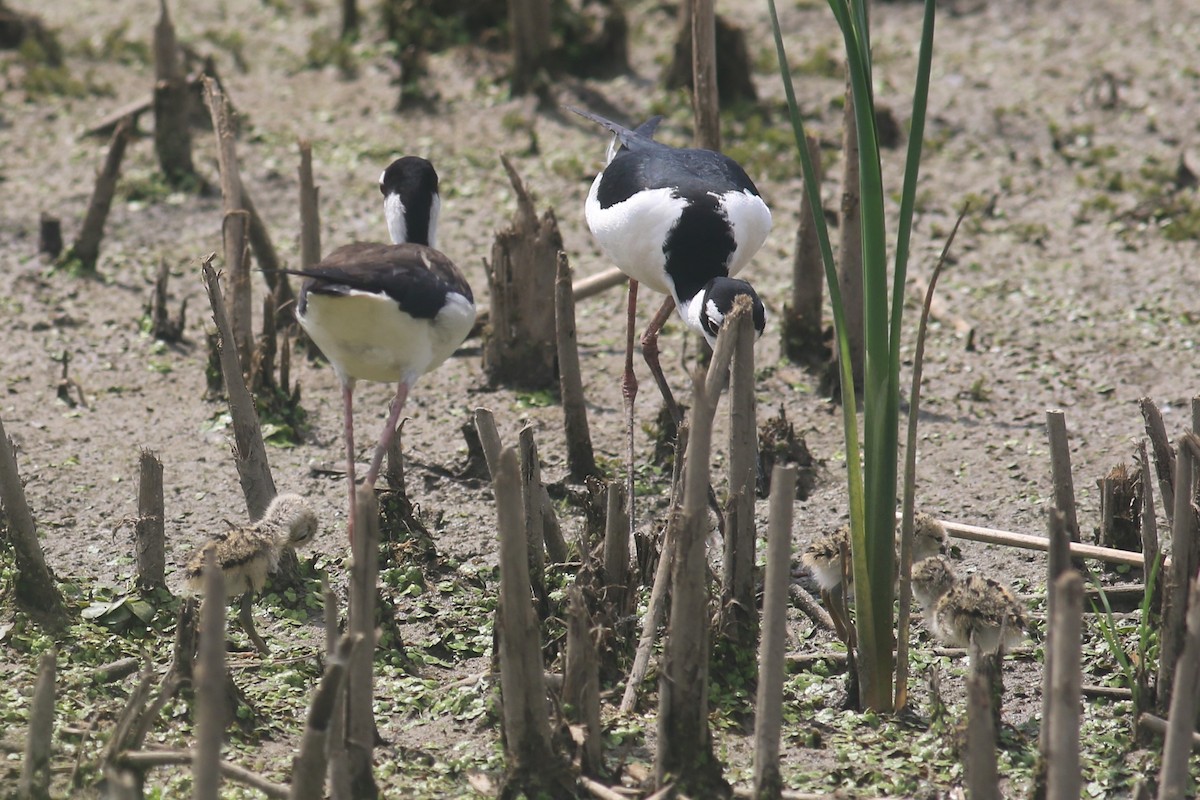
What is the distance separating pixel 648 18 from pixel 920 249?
435cm

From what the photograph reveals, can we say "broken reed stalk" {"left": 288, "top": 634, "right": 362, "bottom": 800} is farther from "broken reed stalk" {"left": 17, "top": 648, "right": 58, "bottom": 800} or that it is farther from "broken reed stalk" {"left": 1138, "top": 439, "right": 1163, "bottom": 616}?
"broken reed stalk" {"left": 1138, "top": 439, "right": 1163, "bottom": 616}

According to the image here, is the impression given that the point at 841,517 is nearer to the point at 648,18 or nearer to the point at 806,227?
the point at 806,227

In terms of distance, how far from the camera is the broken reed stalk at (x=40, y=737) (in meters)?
3.31

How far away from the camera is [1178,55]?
10.4 meters

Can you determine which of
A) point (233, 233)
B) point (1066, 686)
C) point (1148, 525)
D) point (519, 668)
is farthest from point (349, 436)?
point (1066, 686)

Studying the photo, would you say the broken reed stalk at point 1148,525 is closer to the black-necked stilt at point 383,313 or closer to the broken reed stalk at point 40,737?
the black-necked stilt at point 383,313

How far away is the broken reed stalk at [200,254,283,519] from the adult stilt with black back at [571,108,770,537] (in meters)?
1.40

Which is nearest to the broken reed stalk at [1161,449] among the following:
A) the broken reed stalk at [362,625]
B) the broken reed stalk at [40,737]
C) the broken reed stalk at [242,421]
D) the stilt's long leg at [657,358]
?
the stilt's long leg at [657,358]

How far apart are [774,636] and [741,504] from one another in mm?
913

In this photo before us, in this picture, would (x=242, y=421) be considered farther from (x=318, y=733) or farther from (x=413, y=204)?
(x=318, y=733)

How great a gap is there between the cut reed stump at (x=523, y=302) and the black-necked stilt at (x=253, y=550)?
2.12m

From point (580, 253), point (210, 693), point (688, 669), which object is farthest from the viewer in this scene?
point (580, 253)

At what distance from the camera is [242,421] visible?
4875 mm

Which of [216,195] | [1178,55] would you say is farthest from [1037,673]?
[1178,55]
